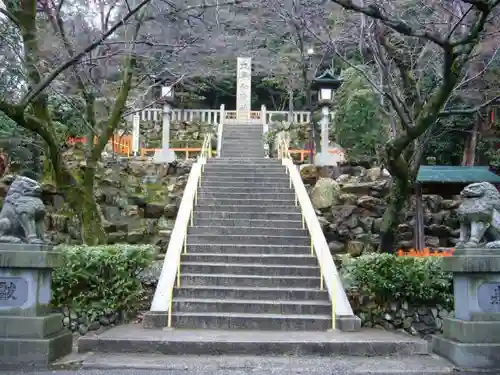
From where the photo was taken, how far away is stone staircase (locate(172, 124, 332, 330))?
7305 millimetres

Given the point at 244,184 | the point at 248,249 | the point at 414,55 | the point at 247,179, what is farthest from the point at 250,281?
the point at 414,55

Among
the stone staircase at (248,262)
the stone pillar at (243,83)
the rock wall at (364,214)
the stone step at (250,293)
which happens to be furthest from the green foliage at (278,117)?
the stone step at (250,293)

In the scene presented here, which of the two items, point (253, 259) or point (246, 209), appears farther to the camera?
point (246, 209)

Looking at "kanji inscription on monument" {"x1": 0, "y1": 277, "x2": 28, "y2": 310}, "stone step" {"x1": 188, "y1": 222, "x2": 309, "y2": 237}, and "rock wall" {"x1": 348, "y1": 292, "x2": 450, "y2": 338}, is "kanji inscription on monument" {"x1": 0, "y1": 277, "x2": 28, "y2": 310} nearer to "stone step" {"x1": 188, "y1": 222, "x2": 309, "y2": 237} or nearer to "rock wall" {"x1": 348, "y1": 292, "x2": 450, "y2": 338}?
"stone step" {"x1": 188, "y1": 222, "x2": 309, "y2": 237}

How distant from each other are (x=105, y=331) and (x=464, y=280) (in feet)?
15.9

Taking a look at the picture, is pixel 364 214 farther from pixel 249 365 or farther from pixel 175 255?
pixel 249 365

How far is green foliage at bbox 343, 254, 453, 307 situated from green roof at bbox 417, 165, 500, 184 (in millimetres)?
4681

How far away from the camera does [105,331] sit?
6996 millimetres

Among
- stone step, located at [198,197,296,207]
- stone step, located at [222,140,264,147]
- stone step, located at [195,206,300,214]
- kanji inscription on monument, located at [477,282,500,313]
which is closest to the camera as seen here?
kanji inscription on monument, located at [477,282,500,313]

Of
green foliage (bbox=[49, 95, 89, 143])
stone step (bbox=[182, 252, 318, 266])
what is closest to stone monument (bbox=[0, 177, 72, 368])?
stone step (bbox=[182, 252, 318, 266])

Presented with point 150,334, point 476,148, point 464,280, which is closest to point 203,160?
point 150,334

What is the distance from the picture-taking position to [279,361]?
19.0 feet

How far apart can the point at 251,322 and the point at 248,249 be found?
2.47 m

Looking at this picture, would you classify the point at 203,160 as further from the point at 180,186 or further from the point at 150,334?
the point at 150,334
